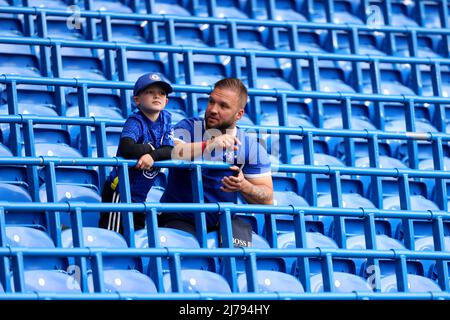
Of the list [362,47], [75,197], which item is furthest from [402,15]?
[75,197]

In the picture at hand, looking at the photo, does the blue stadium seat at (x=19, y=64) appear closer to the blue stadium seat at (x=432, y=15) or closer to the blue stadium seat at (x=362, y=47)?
the blue stadium seat at (x=362, y=47)

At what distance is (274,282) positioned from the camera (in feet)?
20.5

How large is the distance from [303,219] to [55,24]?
7.67 ft

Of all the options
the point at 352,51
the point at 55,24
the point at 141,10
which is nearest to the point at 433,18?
the point at 352,51

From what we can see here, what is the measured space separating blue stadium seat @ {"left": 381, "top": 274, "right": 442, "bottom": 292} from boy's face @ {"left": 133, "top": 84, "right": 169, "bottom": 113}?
135 cm

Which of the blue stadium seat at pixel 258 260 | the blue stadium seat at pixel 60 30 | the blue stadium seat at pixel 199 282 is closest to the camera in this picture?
the blue stadium seat at pixel 199 282

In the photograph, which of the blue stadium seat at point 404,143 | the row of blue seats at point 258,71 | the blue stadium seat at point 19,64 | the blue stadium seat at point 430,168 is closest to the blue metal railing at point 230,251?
the blue stadium seat at point 430,168

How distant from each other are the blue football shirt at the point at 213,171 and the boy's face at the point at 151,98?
18 centimetres

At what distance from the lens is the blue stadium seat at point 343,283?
6.38 meters

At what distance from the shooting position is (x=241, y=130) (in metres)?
6.55

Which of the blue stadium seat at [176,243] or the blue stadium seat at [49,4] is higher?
the blue stadium seat at [49,4]

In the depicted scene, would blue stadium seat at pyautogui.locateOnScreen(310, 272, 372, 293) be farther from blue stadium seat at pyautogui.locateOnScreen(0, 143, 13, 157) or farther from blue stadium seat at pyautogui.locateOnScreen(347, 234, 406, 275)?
blue stadium seat at pyautogui.locateOnScreen(0, 143, 13, 157)
